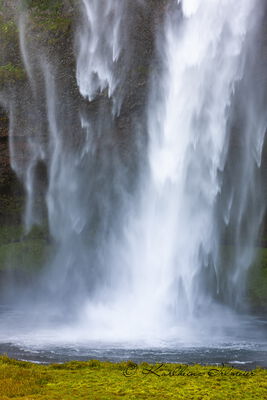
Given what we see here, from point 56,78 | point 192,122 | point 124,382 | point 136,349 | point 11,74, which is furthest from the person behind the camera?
point 11,74

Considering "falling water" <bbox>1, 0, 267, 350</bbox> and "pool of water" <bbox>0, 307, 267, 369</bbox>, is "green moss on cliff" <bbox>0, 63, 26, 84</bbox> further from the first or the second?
"pool of water" <bbox>0, 307, 267, 369</bbox>

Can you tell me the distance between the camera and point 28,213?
43.6m

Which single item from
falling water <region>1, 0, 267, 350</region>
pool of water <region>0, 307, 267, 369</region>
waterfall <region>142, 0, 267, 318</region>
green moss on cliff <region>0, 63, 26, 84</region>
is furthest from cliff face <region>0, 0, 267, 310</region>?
pool of water <region>0, 307, 267, 369</region>

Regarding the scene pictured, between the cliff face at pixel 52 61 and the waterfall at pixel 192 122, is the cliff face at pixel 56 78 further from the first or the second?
the waterfall at pixel 192 122

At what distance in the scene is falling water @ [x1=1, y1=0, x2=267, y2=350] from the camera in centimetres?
3388

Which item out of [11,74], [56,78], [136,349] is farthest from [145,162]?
[136,349]

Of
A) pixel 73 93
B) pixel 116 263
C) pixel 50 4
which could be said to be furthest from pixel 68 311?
pixel 50 4

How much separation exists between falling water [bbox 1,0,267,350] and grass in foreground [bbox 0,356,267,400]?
12.2m

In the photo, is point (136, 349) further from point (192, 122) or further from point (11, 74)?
point (11, 74)

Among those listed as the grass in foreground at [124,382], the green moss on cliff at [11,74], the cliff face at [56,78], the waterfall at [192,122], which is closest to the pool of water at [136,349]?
the grass in foreground at [124,382]

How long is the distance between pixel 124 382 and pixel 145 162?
995 inches

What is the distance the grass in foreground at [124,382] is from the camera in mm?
12266

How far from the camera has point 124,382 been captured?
13.6 meters

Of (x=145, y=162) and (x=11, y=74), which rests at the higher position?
(x=11, y=74)
